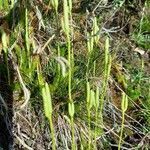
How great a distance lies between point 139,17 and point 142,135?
925 mm

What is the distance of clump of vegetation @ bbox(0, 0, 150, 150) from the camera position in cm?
184

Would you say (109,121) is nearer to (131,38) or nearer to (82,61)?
(82,61)

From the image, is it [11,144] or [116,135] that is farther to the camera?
[116,135]

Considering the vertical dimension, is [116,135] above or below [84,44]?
below

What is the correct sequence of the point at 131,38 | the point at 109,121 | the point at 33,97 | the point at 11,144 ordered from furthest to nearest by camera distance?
the point at 131,38, the point at 109,121, the point at 33,97, the point at 11,144

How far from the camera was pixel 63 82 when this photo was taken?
1.89 metres

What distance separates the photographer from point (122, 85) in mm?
2250

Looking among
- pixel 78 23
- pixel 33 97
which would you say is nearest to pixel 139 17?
pixel 78 23

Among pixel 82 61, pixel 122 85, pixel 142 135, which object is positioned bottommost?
pixel 142 135

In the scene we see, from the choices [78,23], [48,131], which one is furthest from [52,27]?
[48,131]

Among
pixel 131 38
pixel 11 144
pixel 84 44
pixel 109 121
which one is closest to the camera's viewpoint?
pixel 11 144

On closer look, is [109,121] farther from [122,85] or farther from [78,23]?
[78,23]

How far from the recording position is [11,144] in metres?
1.78

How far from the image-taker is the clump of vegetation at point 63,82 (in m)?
1.84
